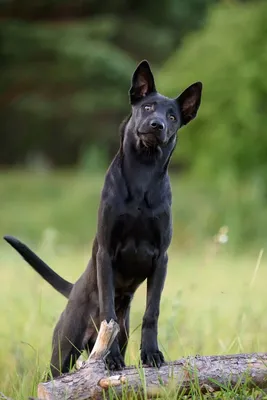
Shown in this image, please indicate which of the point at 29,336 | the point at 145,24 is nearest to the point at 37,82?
the point at 145,24

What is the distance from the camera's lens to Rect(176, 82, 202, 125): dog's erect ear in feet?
13.2

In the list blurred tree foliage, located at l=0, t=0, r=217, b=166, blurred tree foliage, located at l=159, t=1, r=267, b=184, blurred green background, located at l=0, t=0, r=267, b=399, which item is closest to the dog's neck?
blurred green background, located at l=0, t=0, r=267, b=399

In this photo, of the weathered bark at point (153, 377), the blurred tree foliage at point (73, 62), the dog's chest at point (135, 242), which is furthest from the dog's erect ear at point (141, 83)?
the blurred tree foliage at point (73, 62)

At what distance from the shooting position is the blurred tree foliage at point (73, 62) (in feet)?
83.4

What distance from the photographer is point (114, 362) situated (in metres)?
3.71

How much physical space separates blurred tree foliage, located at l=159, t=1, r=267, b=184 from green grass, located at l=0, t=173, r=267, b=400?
1.13 metres

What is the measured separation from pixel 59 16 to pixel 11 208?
7763mm

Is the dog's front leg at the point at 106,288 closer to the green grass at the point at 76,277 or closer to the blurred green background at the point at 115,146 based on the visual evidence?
the green grass at the point at 76,277

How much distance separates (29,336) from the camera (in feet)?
19.1

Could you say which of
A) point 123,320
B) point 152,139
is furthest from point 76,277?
point 152,139

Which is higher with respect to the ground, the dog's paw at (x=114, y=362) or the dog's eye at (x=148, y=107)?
the dog's eye at (x=148, y=107)

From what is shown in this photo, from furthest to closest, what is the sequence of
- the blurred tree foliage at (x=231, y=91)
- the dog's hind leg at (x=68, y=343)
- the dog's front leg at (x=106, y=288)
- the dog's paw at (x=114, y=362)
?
→ the blurred tree foliage at (x=231, y=91) < the dog's hind leg at (x=68, y=343) < the dog's front leg at (x=106, y=288) < the dog's paw at (x=114, y=362)

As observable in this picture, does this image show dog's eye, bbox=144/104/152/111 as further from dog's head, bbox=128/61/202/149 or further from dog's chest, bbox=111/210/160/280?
dog's chest, bbox=111/210/160/280

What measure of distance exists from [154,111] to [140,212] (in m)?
0.44
